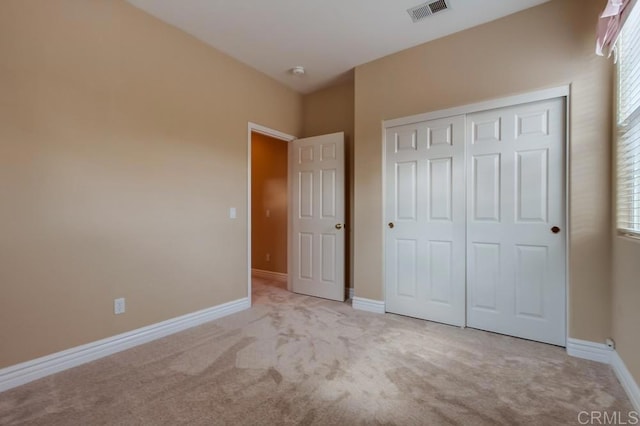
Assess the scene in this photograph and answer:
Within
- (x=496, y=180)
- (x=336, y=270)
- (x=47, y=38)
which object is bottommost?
(x=336, y=270)

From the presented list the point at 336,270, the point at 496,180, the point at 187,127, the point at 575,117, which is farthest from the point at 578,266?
the point at 187,127

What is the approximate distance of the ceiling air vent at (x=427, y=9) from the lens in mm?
2396

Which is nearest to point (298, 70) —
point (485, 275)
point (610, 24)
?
point (610, 24)

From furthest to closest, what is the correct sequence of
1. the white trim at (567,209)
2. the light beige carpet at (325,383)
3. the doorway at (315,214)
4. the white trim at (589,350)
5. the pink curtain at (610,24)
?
the doorway at (315,214)
the white trim at (567,209)
the white trim at (589,350)
the pink curtain at (610,24)
the light beige carpet at (325,383)

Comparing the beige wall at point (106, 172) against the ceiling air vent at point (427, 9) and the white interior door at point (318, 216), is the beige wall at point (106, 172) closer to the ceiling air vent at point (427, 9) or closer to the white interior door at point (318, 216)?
the white interior door at point (318, 216)

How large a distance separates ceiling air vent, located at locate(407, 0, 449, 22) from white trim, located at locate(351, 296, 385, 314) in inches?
110

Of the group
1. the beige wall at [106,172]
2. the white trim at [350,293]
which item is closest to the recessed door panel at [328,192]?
the white trim at [350,293]

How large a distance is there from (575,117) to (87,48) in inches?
148

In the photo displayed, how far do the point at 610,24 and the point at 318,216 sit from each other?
2994mm

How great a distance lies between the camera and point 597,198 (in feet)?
7.11

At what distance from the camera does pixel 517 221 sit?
2.53 meters

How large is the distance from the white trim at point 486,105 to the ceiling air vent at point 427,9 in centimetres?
84

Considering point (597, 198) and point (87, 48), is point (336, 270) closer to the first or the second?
point (597, 198)

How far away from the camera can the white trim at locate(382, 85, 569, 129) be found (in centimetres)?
235
